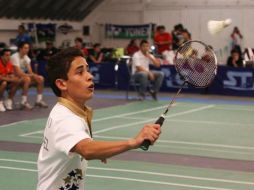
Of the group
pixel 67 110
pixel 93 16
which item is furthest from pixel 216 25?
pixel 93 16

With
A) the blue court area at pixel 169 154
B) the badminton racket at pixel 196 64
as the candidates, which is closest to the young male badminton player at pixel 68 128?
the badminton racket at pixel 196 64

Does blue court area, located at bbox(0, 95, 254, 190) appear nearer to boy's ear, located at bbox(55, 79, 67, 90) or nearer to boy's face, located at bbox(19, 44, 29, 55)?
boy's face, located at bbox(19, 44, 29, 55)

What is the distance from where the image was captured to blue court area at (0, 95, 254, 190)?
6.96 meters

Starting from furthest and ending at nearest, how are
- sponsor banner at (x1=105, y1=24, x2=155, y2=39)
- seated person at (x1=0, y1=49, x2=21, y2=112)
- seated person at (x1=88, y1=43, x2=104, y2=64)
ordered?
1. sponsor banner at (x1=105, y1=24, x2=155, y2=39)
2. seated person at (x1=88, y1=43, x2=104, y2=64)
3. seated person at (x1=0, y1=49, x2=21, y2=112)

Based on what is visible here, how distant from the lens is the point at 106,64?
1862 centimetres

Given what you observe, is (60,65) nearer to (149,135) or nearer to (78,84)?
(78,84)

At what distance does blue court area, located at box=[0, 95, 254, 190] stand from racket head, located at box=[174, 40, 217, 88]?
100 inches

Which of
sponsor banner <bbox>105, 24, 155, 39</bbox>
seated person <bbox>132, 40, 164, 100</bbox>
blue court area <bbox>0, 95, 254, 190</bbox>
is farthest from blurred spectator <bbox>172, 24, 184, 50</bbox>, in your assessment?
sponsor banner <bbox>105, 24, 155, 39</bbox>

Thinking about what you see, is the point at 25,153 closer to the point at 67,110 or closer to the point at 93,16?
the point at 67,110

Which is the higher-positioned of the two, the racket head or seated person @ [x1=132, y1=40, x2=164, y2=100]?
the racket head

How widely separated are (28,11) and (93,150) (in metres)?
23.0

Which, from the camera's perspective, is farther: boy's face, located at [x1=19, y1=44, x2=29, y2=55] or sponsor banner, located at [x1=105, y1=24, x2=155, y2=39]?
sponsor banner, located at [x1=105, y1=24, x2=155, y2=39]

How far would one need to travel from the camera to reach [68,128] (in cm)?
300

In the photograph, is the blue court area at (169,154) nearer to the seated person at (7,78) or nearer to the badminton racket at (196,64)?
the seated person at (7,78)
